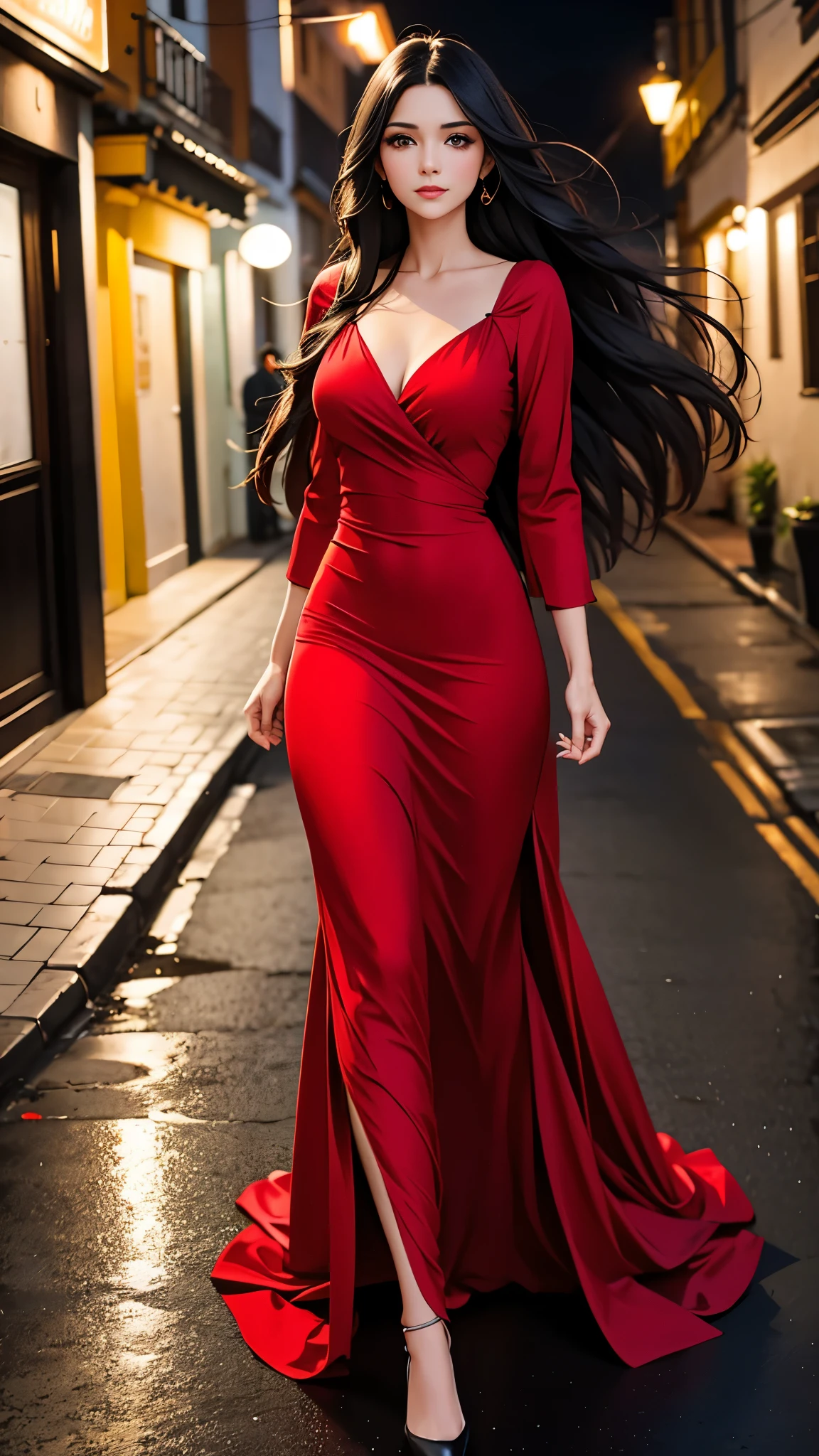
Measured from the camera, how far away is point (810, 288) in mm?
15266

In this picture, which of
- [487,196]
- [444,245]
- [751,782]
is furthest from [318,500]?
[751,782]

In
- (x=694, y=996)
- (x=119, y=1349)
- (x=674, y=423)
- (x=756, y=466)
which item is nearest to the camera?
(x=119, y=1349)

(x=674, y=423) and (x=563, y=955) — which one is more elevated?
(x=674, y=423)

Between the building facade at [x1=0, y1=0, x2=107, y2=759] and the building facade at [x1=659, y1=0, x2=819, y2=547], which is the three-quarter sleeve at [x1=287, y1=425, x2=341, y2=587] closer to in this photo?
the building facade at [x1=0, y1=0, x2=107, y2=759]

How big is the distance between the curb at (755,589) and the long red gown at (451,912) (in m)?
8.18

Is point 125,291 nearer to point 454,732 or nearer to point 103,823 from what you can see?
point 103,823

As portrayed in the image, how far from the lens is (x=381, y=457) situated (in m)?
2.84

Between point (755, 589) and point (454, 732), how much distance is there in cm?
1127

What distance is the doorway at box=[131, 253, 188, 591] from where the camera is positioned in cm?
1450

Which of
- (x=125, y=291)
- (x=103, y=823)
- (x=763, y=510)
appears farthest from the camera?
(x=763, y=510)

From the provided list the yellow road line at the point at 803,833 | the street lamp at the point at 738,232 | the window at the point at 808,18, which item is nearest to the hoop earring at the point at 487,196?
the yellow road line at the point at 803,833

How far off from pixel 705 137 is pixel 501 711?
21577 mm

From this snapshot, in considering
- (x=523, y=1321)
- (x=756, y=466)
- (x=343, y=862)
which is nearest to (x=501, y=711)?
(x=343, y=862)

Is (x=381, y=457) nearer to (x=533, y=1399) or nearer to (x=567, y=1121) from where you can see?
(x=567, y=1121)
